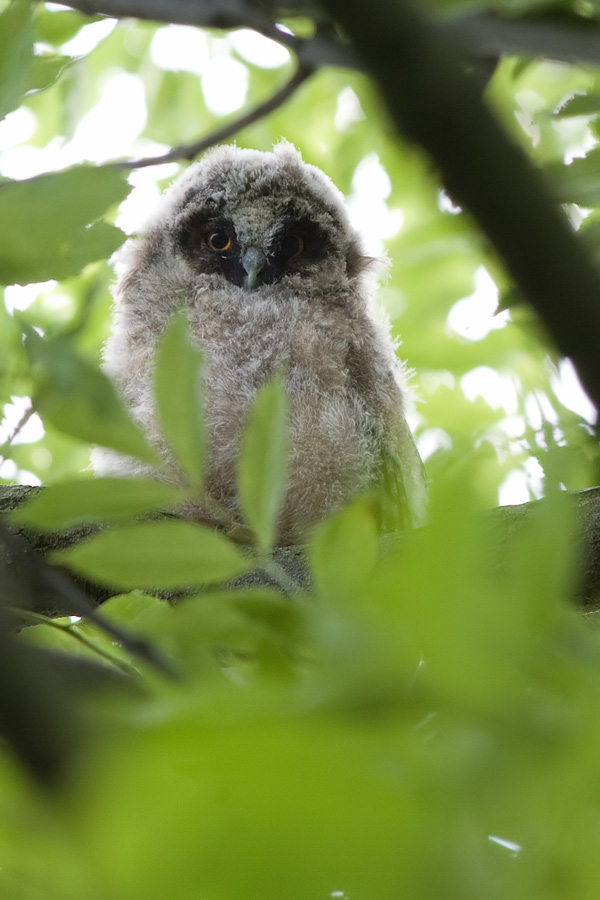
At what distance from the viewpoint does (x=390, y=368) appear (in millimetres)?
2545

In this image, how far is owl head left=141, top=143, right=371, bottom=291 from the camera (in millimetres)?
2867

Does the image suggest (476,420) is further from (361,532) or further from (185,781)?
(185,781)

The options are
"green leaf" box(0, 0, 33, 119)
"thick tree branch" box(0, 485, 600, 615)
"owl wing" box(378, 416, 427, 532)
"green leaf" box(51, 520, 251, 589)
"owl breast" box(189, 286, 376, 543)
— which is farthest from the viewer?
"owl breast" box(189, 286, 376, 543)

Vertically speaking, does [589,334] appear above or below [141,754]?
above

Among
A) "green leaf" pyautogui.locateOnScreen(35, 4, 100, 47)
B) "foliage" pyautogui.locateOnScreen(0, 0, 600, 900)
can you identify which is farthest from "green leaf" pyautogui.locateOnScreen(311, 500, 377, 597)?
"green leaf" pyautogui.locateOnScreen(35, 4, 100, 47)

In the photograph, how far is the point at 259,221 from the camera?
2.96 m

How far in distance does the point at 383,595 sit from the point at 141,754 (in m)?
0.13

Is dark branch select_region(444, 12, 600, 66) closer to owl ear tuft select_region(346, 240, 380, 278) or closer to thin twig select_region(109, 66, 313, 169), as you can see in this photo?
thin twig select_region(109, 66, 313, 169)

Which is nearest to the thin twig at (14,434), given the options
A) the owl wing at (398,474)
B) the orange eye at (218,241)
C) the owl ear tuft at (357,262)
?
the owl wing at (398,474)

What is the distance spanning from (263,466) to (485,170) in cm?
31

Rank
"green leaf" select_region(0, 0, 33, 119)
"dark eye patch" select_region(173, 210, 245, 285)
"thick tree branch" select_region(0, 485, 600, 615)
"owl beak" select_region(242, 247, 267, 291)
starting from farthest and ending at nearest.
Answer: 1. "dark eye patch" select_region(173, 210, 245, 285)
2. "owl beak" select_region(242, 247, 267, 291)
3. "thick tree branch" select_region(0, 485, 600, 615)
4. "green leaf" select_region(0, 0, 33, 119)

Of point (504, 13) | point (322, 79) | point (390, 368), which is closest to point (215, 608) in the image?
point (504, 13)

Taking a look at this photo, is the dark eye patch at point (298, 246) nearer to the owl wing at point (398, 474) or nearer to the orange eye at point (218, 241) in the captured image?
the orange eye at point (218, 241)

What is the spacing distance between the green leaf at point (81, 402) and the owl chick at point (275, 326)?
1.07m
